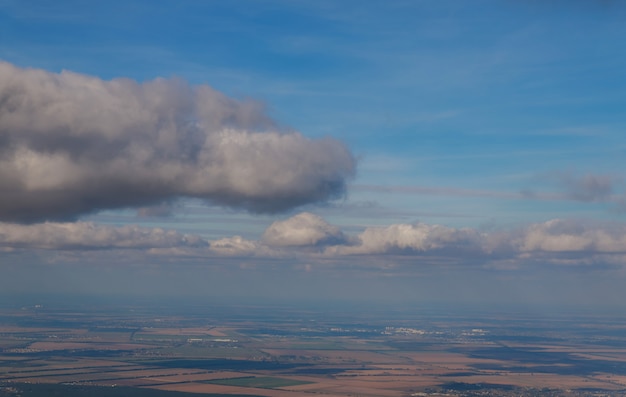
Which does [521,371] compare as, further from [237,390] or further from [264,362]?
[237,390]

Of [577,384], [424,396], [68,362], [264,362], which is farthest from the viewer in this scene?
[264,362]

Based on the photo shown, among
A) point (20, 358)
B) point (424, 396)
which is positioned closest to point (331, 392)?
point (424, 396)

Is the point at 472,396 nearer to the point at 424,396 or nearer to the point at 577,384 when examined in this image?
the point at 424,396

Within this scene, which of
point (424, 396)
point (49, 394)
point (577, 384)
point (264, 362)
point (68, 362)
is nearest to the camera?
point (49, 394)

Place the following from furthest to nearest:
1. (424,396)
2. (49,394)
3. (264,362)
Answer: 1. (264,362)
2. (424,396)
3. (49,394)

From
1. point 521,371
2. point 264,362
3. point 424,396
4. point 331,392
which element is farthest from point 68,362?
point 521,371

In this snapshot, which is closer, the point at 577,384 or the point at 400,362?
the point at 577,384
